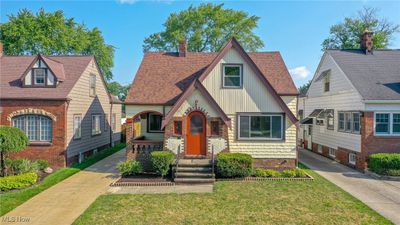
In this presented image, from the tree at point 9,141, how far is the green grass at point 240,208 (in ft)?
19.5

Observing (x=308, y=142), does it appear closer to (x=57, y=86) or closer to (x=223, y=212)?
(x=223, y=212)

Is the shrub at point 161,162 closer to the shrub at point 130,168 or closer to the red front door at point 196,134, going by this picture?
the shrub at point 130,168

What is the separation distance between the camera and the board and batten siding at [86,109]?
17.8 meters

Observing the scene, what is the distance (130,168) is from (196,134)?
376cm

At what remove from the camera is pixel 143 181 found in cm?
1352

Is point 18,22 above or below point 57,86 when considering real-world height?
above

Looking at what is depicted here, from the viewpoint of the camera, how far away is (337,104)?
19.7 m

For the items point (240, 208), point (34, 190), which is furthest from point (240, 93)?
point (34, 190)

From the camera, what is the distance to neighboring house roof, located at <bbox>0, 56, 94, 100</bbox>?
17.1 metres

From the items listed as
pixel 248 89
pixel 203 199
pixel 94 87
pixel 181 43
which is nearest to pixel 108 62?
pixel 94 87

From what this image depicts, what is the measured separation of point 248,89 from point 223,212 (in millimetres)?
7860

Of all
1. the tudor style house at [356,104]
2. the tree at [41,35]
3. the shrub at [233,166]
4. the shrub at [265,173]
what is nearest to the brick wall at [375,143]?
the tudor style house at [356,104]

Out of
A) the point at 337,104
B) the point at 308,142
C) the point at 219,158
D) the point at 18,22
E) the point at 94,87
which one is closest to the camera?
the point at 219,158

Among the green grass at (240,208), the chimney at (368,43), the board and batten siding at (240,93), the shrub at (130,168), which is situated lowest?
the green grass at (240,208)
